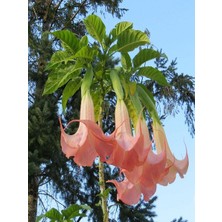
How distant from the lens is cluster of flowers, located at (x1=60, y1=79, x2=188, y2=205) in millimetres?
508

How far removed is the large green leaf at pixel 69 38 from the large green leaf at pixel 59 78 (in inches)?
1.2

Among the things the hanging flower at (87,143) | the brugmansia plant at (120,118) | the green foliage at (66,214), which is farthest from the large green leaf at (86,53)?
the green foliage at (66,214)

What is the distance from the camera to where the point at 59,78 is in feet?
2.25

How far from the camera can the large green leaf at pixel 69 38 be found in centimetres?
66

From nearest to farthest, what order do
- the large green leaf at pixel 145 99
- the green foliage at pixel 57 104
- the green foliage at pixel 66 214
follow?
1. the large green leaf at pixel 145 99
2. the green foliage at pixel 66 214
3. the green foliage at pixel 57 104

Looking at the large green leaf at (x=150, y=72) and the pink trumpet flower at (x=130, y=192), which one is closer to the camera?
the pink trumpet flower at (x=130, y=192)

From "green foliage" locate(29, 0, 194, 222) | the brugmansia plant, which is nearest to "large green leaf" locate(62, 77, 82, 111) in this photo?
the brugmansia plant

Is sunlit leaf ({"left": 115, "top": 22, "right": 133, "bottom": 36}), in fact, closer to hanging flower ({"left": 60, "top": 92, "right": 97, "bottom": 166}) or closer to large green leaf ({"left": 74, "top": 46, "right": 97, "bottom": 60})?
large green leaf ({"left": 74, "top": 46, "right": 97, "bottom": 60})

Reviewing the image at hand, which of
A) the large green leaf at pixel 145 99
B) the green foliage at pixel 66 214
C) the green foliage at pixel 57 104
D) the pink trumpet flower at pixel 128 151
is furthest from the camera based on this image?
the green foliage at pixel 57 104

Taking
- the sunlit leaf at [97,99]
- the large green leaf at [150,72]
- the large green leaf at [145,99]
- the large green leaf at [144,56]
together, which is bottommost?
the large green leaf at [145,99]

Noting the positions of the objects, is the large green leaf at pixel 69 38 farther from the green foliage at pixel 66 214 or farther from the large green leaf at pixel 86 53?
the green foliage at pixel 66 214

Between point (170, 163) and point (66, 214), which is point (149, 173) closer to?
→ point (170, 163)
